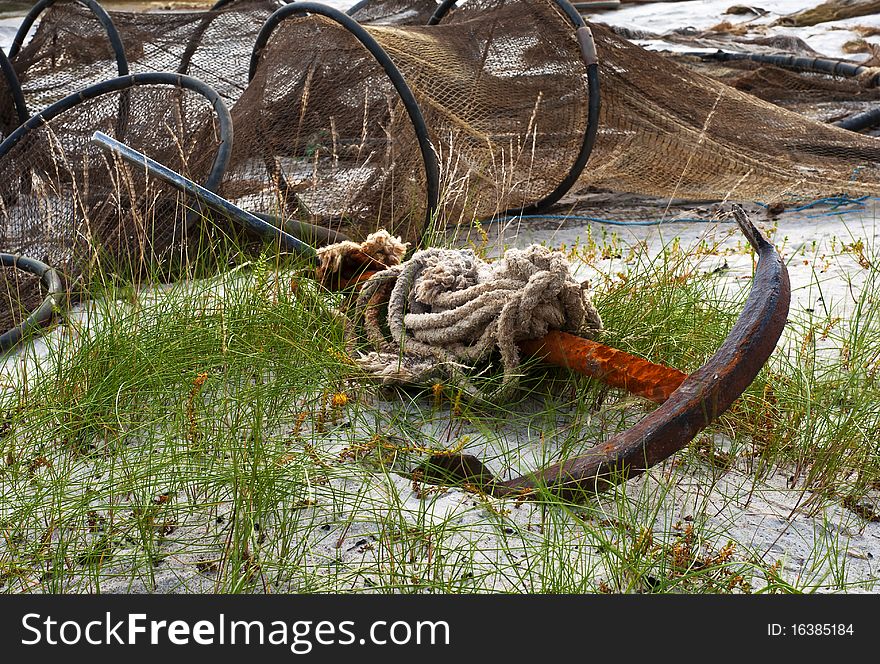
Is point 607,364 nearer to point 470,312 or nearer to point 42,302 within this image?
point 470,312

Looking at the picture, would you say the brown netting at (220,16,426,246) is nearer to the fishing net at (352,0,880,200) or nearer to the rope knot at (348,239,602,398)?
the fishing net at (352,0,880,200)

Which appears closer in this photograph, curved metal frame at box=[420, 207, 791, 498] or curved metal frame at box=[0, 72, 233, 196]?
curved metal frame at box=[420, 207, 791, 498]

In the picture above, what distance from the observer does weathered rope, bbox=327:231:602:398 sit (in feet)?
8.32

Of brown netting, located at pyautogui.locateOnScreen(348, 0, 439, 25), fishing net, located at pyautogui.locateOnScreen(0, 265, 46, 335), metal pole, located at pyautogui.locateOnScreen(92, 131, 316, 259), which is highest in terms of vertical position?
brown netting, located at pyautogui.locateOnScreen(348, 0, 439, 25)

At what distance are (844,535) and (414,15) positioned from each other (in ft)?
18.5

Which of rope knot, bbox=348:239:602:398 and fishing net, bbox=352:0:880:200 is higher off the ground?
fishing net, bbox=352:0:880:200

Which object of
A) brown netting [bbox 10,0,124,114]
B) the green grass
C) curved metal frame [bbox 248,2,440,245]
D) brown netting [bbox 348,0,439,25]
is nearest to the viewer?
the green grass

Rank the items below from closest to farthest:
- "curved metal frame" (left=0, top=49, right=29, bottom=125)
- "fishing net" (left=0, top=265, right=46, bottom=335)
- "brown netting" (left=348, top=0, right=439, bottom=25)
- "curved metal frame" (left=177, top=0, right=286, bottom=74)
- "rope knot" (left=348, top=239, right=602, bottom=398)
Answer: "rope knot" (left=348, top=239, right=602, bottom=398) → "fishing net" (left=0, top=265, right=46, bottom=335) → "curved metal frame" (left=0, top=49, right=29, bottom=125) → "curved metal frame" (left=177, top=0, right=286, bottom=74) → "brown netting" (left=348, top=0, right=439, bottom=25)

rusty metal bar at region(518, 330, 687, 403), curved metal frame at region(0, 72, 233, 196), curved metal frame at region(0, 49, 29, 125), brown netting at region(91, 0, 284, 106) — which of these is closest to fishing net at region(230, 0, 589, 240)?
curved metal frame at region(0, 72, 233, 196)

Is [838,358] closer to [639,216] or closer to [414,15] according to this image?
[639,216]

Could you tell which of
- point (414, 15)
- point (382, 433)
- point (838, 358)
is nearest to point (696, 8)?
point (414, 15)

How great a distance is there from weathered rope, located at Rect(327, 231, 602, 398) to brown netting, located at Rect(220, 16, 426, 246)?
45.2 inches

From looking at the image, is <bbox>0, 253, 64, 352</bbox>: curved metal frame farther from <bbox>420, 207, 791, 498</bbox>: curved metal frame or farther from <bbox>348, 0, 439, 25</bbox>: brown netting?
<bbox>348, 0, 439, 25</bbox>: brown netting

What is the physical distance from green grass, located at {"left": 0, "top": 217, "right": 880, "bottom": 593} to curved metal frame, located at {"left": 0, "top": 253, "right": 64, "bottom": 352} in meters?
0.50
